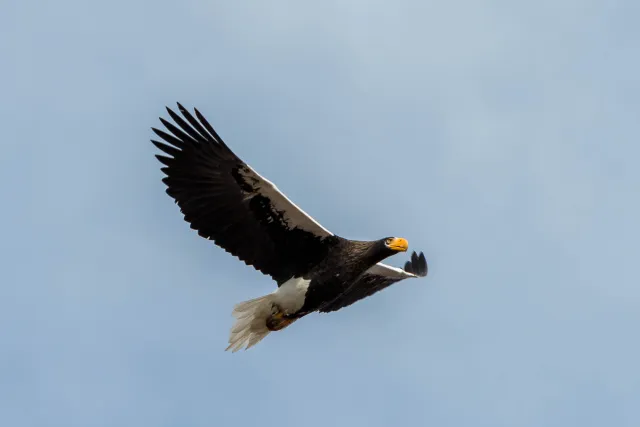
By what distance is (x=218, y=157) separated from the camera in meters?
18.7

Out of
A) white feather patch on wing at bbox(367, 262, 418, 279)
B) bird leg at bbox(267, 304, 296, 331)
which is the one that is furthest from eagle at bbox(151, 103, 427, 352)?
white feather patch on wing at bbox(367, 262, 418, 279)

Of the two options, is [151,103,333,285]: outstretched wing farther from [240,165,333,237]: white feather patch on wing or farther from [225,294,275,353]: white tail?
[225,294,275,353]: white tail

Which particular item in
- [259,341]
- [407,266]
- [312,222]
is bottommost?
[259,341]

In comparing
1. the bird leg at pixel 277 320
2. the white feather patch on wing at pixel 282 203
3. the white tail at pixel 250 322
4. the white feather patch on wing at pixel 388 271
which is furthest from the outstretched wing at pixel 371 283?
the white feather patch on wing at pixel 282 203

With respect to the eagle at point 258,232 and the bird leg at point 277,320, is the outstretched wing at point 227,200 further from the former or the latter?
the bird leg at point 277,320

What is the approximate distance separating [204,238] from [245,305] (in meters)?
1.15

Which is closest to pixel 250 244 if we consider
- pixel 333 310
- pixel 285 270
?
pixel 285 270

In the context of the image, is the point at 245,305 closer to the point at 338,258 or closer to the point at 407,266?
the point at 338,258

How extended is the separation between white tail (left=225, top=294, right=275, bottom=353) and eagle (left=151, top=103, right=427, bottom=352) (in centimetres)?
1

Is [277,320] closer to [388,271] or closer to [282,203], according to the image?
[282,203]

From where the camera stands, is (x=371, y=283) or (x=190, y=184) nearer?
(x=190, y=184)

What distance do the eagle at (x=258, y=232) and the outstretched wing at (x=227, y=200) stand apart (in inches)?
0.5

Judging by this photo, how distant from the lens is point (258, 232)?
19.1 m

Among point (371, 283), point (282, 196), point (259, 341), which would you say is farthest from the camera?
point (371, 283)
